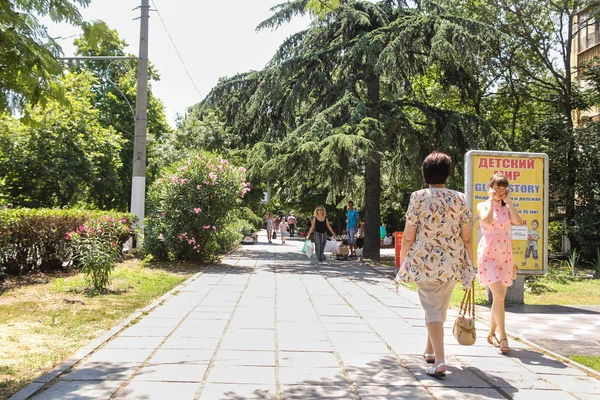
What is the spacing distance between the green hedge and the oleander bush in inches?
101

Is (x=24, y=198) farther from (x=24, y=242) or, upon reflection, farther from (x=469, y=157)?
(x=469, y=157)

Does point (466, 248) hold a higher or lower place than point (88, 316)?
higher

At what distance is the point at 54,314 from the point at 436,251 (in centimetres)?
487

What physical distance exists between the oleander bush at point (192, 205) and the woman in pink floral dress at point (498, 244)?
9.37 metres

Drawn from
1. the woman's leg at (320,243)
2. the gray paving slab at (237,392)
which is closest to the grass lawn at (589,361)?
the gray paving slab at (237,392)

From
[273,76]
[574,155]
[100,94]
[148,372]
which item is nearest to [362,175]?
[273,76]

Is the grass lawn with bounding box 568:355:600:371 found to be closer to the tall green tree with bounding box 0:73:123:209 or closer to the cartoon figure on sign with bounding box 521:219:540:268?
the cartoon figure on sign with bounding box 521:219:540:268

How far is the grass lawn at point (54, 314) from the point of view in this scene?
16.3 ft

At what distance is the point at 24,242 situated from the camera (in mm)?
10453

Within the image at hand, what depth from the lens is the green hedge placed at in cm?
983

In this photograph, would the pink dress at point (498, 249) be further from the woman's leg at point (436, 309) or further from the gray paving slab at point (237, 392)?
the gray paving slab at point (237, 392)

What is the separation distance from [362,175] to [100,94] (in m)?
28.1

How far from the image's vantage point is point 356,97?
1703 cm

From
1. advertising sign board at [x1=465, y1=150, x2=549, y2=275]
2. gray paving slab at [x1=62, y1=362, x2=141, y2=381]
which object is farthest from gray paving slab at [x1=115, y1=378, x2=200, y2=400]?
advertising sign board at [x1=465, y1=150, x2=549, y2=275]
